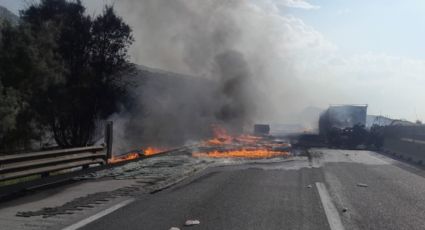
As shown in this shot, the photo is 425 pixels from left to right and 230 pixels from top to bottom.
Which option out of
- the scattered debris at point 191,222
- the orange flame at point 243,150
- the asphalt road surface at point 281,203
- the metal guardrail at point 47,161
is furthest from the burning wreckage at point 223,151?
the scattered debris at point 191,222

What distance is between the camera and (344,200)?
9.78 m

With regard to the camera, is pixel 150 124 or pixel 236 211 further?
pixel 150 124

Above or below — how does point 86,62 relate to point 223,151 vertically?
above

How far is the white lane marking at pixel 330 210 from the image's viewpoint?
7.29m

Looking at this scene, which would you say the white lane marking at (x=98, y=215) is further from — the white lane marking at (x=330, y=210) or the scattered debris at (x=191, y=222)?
the white lane marking at (x=330, y=210)

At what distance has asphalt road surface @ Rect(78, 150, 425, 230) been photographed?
741 cm

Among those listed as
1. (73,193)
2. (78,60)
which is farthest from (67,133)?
(73,193)

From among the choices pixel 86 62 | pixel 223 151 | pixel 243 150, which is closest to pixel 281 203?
pixel 223 151

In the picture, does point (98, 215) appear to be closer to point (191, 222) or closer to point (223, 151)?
point (191, 222)

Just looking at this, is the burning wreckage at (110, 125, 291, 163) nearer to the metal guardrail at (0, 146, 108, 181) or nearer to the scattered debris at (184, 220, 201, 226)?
the metal guardrail at (0, 146, 108, 181)

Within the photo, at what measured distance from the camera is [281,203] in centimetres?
917

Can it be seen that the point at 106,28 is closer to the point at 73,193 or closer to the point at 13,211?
the point at 73,193

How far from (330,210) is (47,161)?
704 cm

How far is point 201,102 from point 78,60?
70.9ft
